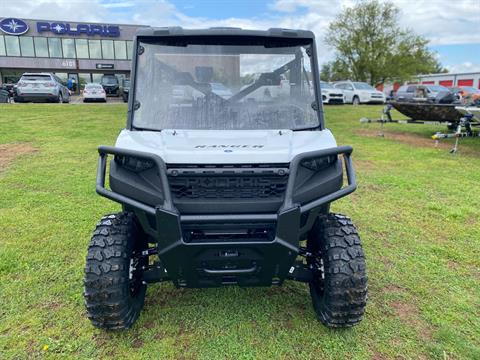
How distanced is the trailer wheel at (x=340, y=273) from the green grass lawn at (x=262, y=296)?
0.19 meters

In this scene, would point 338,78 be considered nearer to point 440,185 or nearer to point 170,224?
point 440,185

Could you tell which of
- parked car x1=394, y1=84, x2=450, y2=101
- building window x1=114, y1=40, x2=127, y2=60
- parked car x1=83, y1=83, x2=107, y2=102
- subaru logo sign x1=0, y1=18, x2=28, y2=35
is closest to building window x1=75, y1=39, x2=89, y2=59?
building window x1=114, y1=40, x2=127, y2=60

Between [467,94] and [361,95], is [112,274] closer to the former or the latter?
[467,94]

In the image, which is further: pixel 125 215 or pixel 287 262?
pixel 125 215

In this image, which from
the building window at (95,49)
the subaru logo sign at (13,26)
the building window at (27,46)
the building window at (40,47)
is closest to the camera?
the subaru logo sign at (13,26)

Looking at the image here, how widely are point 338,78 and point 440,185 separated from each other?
37032mm

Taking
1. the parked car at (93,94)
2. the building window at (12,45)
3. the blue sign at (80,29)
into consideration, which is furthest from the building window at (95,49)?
the parked car at (93,94)

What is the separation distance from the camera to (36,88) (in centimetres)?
1894

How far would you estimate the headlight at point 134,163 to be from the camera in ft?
8.11

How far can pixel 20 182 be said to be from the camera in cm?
638

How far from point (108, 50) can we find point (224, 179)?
43.9 meters

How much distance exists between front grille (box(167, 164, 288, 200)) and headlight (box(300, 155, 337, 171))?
175mm

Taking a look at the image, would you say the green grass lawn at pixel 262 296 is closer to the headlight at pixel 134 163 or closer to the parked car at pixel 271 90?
the headlight at pixel 134 163

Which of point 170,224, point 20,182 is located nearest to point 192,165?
point 170,224
